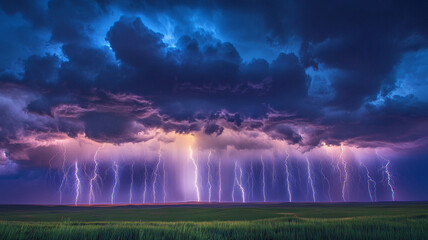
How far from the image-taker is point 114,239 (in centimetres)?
925

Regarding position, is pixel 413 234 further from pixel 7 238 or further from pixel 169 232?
pixel 7 238

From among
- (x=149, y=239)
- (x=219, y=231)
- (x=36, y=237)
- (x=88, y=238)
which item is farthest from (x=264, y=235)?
(x=36, y=237)

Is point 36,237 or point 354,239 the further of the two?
point 354,239

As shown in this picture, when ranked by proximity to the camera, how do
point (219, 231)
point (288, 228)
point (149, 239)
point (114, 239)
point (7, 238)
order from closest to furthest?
point (7, 238), point (149, 239), point (114, 239), point (219, 231), point (288, 228)

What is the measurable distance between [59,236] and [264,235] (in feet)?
26.7

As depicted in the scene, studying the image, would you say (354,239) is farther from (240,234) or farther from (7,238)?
(7,238)

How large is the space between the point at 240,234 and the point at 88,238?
5.91 metres

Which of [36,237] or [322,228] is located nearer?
[36,237]

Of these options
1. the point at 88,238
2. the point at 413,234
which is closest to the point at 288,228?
the point at 413,234

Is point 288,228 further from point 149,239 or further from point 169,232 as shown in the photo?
point 149,239

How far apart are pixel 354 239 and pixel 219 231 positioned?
557cm

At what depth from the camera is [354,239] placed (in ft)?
31.2

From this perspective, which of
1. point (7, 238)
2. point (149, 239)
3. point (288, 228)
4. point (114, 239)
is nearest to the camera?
point (7, 238)

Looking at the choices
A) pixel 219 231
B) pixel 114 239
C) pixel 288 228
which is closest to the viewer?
pixel 114 239
